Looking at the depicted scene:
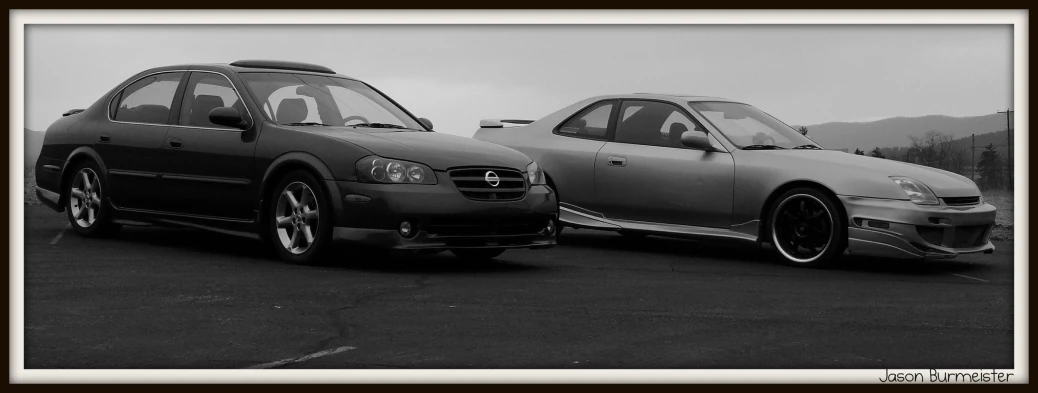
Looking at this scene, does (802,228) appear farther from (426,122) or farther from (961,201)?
(426,122)

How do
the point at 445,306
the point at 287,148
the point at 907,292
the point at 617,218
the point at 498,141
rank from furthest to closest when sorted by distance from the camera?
1. the point at 498,141
2. the point at 617,218
3. the point at 287,148
4. the point at 907,292
5. the point at 445,306

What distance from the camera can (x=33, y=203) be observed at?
18.1 metres

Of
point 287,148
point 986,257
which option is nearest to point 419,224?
point 287,148

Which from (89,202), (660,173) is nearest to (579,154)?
(660,173)

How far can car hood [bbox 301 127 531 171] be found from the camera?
10148 mm

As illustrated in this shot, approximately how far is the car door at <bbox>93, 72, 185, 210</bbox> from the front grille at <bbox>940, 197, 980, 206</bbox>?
6494 millimetres

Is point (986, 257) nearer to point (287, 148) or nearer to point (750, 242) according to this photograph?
point (750, 242)

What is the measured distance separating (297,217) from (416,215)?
100 cm

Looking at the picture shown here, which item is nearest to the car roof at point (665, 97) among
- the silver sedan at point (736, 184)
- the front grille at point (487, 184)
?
the silver sedan at point (736, 184)

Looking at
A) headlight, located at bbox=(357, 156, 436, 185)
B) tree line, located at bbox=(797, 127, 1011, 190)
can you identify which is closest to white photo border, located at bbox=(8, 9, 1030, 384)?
headlight, located at bbox=(357, 156, 436, 185)

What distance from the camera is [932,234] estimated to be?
11.0 meters

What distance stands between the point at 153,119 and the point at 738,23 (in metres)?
6.11

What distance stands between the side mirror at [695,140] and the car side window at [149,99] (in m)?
4.34

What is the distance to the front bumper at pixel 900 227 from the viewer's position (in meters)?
10.9
